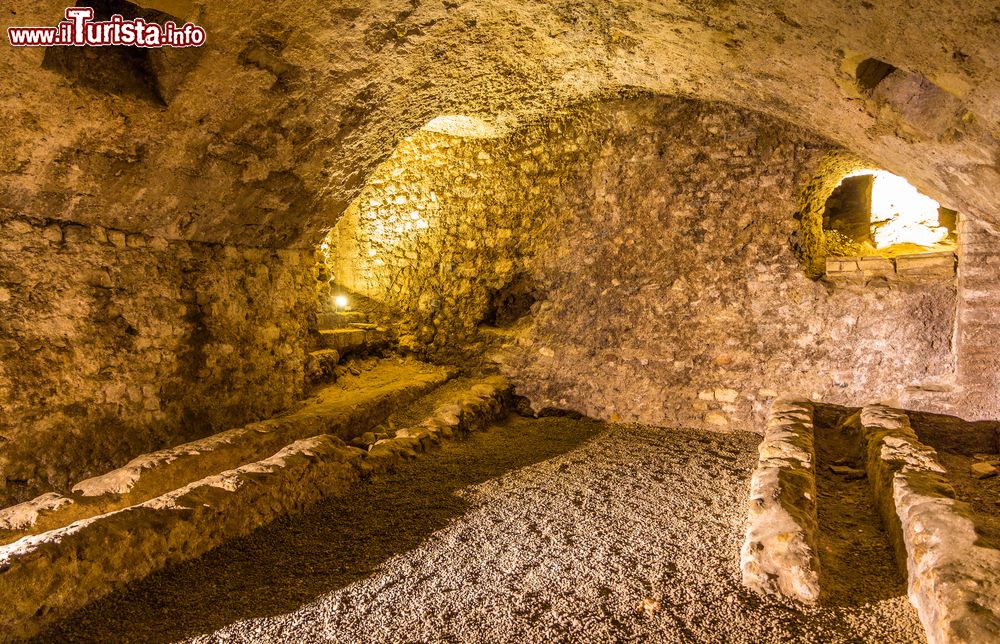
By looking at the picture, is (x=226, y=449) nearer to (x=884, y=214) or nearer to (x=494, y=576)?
(x=494, y=576)

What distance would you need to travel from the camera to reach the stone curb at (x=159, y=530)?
2000mm

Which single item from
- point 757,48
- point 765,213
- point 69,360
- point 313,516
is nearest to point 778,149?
point 765,213

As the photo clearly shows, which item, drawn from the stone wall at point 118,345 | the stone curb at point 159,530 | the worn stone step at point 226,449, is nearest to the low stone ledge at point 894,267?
the worn stone step at point 226,449

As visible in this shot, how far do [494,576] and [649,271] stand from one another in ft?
11.1

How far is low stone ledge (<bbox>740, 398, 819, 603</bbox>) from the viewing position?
213 cm

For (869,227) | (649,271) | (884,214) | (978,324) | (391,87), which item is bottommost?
(978,324)

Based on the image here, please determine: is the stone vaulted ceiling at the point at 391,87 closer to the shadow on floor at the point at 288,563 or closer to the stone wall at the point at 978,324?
the stone wall at the point at 978,324

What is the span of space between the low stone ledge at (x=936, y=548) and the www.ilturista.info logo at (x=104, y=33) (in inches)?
137

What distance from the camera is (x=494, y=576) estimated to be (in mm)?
2400

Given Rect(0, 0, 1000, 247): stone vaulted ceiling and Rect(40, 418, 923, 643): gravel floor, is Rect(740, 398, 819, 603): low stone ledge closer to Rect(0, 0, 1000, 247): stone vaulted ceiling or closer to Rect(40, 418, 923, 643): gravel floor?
Rect(40, 418, 923, 643): gravel floor

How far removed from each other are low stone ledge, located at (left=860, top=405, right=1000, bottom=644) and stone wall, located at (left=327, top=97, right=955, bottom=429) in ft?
4.91

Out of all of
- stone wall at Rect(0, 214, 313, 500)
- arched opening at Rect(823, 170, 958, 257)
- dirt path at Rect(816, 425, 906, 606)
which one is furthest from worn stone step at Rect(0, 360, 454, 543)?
arched opening at Rect(823, 170, 958, 257)

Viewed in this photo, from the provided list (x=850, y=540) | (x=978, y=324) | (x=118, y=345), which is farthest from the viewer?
(x=978, y=324)

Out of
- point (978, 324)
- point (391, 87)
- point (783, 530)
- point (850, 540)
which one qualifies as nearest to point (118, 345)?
point (391, 87)
